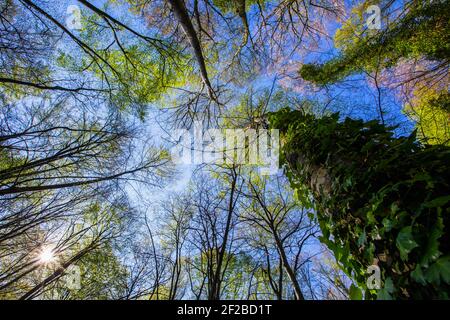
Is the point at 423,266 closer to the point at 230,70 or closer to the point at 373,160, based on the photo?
the point at 373,160

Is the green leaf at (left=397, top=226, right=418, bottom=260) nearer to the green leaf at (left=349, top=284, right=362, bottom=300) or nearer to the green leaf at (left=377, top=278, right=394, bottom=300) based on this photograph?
the green leaf at (left=377, top=278, right=394, bottom=300)

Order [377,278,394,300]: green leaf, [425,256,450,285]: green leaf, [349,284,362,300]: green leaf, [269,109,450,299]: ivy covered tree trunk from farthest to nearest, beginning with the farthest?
[349,284,362,300]: green leaf, [377,278,394,300]: green leaf, [269,109,450,299]: ivy covered tree trunk, [425,256,450,285]: green leaf

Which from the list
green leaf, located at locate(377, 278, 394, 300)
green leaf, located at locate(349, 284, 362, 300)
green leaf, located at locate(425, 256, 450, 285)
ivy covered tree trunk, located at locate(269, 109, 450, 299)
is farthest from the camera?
green leaf, located at locate(349, 284, 362, 300)

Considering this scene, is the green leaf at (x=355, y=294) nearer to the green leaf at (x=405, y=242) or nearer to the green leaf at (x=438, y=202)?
the green leaf at (x=405, y=242)

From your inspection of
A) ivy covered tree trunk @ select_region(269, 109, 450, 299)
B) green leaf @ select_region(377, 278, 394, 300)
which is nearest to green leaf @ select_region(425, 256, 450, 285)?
ivy covered tree trunk @ select_region(269, 109, 450, 299)

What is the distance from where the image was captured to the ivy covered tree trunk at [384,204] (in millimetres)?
971

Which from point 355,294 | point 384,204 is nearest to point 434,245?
point 384,204

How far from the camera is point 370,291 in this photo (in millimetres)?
1432

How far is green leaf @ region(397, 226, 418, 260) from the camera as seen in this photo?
0.99 metres

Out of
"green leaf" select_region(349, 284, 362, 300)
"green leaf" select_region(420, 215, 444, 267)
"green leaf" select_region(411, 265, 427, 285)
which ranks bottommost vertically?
"green leaf" select_region(349, 284, 362, 300)

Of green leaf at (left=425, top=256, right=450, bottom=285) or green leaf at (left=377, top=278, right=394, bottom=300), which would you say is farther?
green leaf at (left=377, top=278, right=394, bottom=300)

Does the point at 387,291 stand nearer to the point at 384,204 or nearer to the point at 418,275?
the point at 418,275

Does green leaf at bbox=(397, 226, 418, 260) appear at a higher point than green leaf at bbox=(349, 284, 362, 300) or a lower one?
higher
